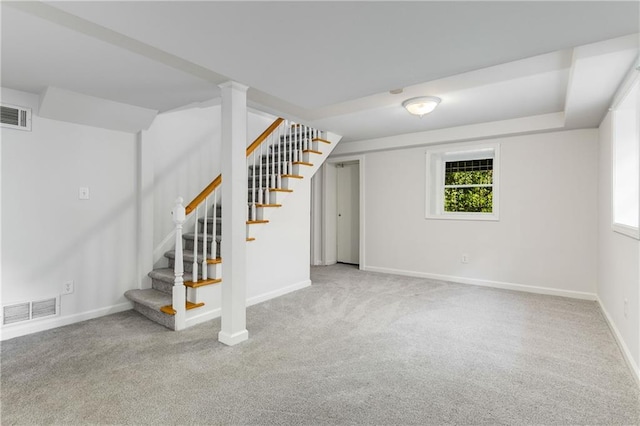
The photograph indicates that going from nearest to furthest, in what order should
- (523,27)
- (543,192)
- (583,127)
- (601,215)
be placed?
(523,27), (601,215), (583,127), (543,192)

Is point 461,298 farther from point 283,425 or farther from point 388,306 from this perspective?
point 283,425

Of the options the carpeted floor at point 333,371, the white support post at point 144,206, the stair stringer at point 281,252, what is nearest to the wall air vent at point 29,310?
the carpeted floor at point 333,371

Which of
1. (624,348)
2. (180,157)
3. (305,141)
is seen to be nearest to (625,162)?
(624,348)

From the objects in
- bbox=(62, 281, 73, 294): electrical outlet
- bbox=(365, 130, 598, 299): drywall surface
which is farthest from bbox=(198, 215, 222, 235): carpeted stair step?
bbox=(365, 130, 598, 299): drywall surface

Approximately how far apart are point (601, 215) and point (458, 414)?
316cm

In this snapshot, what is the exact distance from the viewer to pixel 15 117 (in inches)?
110

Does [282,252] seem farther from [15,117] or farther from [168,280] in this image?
[15,117]

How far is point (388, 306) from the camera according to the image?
3.61 metres

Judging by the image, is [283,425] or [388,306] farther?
[388,306]

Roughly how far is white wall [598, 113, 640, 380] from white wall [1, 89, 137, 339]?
14.6 feet

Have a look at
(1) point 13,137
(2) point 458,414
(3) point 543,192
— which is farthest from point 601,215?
(1) point 13,137

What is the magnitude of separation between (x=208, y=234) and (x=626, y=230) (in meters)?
3.92

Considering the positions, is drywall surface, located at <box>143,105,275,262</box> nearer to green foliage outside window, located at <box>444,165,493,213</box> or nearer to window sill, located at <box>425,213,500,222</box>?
window sill, located at <box>425,213,500,222</box>

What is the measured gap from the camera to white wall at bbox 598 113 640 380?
87.4 inches
